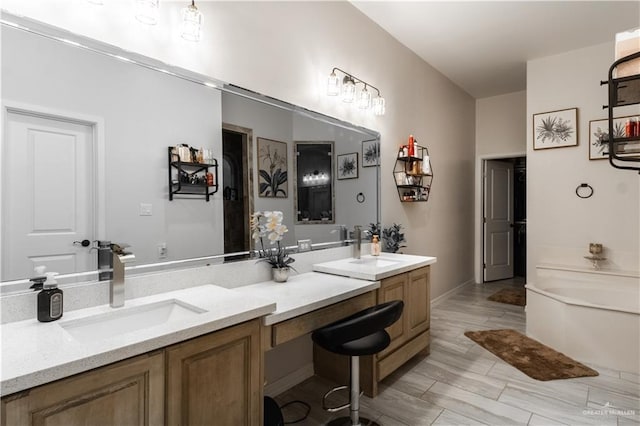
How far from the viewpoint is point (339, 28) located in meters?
2.90

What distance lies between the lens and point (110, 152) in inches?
60.3

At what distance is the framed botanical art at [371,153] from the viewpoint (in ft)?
10.6

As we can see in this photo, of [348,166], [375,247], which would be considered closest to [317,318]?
[375,247]

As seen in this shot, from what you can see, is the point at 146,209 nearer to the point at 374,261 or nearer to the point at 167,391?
the point at 167,391

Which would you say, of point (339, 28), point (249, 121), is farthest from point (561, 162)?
point (249, 121)

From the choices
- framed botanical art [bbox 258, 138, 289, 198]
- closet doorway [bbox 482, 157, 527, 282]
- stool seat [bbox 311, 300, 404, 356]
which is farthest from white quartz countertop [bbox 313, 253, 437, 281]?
closet doorway [bbox 482, 157, 527, 282]

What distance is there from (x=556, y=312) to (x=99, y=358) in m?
3.53

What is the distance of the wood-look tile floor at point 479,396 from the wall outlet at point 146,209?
58.7 inches

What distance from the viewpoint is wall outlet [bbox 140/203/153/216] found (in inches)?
65.0

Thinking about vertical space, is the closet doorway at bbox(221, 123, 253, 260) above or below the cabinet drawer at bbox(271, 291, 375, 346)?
above

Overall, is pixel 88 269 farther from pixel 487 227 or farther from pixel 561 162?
pixel 487 227

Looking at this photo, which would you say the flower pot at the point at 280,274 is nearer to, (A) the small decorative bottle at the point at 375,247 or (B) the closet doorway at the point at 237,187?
(B) the closet doorway at the point at 237,187

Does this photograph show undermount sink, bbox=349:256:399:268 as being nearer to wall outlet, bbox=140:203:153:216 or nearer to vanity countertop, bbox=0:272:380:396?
vanity countertop, bbox=0:272:380:396

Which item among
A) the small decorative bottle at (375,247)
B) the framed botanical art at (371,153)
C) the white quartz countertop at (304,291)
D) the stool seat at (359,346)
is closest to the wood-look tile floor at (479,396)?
the stool seat at (359,346)
